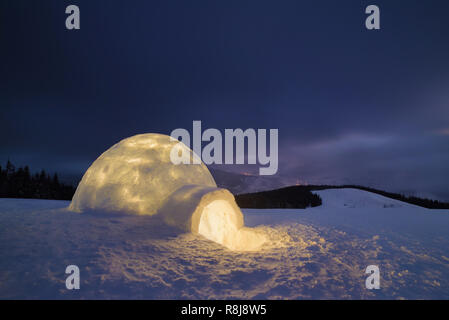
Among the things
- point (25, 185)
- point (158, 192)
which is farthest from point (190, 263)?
point (25, 185)

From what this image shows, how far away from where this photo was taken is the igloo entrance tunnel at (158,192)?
22.8ft

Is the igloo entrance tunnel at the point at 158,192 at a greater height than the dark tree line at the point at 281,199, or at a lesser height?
greater

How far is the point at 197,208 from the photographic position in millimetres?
6340

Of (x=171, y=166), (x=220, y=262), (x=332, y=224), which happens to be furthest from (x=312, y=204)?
(x=220, y=262)

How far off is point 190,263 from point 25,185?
3518cm

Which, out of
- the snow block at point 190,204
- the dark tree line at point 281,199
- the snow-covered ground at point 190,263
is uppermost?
the snow block at point 190,204

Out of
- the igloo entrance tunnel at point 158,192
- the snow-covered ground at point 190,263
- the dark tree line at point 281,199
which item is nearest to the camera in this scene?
the snow-covered ground at point 190,263

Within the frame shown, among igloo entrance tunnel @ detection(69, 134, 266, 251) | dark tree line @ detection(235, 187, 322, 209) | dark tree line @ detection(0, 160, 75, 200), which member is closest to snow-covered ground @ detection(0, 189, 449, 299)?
igloo entrance tunnel @ detection(69, 134, 266, 251)

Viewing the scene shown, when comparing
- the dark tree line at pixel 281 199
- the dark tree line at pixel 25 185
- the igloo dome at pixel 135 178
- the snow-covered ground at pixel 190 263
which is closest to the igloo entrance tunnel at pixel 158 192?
the igloo dome at pixel 135 178

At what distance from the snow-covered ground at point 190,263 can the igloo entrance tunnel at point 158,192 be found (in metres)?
0.57

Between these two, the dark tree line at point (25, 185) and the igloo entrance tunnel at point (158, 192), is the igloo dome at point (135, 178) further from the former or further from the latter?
the dark tree line at point (25, 185)

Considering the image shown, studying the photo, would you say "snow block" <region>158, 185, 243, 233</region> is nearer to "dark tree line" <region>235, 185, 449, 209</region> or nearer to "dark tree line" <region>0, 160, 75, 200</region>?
"dark tree line" <region>235, 185, 449, 209</region>

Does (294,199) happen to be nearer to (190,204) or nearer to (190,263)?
(190,204)

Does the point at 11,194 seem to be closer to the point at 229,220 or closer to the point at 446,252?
the point at 229,220
